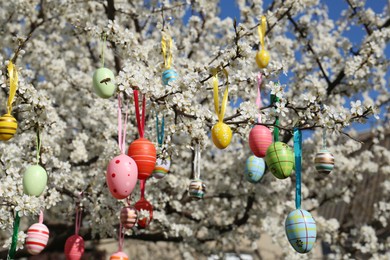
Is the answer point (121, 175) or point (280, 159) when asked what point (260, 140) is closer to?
point (280, 159)

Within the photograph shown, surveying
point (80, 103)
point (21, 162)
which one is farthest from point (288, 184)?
point (21, 162)

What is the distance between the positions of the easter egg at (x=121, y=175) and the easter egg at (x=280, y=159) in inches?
45.4

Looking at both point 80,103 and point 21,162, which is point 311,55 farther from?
point 21,162

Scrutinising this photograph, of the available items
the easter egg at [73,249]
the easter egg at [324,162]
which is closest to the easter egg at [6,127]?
the easter egg at [73,249]

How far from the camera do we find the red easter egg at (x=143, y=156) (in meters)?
3.68

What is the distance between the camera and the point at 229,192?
8938mm

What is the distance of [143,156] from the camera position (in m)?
3.68

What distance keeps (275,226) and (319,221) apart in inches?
38.6

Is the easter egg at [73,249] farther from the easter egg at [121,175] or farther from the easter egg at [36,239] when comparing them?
the easter egg at [121,175]

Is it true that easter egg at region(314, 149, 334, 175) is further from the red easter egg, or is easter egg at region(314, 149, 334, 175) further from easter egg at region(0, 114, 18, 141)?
easter egg at region(0, 114, 18, 141)

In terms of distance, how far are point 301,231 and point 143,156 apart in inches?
56.5

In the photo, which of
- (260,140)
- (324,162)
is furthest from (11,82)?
(324,162)

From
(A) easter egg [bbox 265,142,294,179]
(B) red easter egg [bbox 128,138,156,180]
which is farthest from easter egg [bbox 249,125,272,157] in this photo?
(B) red easter egg [bbox 128,138,156,180]

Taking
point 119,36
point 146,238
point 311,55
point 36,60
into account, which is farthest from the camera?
point 36,60
